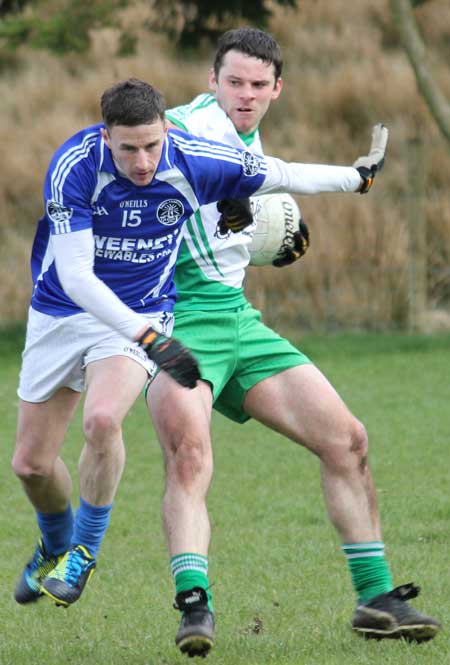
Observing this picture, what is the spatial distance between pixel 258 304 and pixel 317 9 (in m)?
13.2

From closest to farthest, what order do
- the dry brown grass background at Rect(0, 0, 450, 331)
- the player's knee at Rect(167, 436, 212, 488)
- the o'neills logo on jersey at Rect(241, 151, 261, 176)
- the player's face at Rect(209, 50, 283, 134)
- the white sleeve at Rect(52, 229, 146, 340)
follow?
the white sleeve at Rect(52, 229, 146, 340), the player's knee at Rect(167, 436, 212, 488), the o'neills logo on jersey at Rect(241, 151, 261, 176), the player's face at Rect(209, 50, 283, 134), the dry brown grass background at Rect(0, 0, 450, 331)

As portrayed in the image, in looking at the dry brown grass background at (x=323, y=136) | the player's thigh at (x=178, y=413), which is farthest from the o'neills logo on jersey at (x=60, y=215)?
the dry brown grass background at (x=323, y=136)

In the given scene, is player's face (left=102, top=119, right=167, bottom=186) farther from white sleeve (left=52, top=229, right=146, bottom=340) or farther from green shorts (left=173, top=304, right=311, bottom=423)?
green shorts (left=173, top=304, right=311, bottom=423)

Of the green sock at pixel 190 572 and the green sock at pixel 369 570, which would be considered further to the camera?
the green sock at pixel 369 570

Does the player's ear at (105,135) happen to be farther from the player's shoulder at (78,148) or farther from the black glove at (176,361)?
the black glove at (176,361)

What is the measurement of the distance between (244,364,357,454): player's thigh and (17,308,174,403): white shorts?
46 cm

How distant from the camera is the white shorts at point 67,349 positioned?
545cm

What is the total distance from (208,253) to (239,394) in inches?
23.2

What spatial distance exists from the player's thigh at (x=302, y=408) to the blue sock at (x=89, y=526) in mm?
740

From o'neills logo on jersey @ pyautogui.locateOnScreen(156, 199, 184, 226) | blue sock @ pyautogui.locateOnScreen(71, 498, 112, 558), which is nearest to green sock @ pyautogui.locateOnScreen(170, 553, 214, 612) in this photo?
blue sock @ pyautogui.locateOnScreen(71, 498, 112, 558)

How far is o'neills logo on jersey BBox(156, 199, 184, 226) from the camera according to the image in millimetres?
5277

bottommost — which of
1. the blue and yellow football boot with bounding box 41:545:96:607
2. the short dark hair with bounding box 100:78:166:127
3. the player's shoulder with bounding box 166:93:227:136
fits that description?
the blue and yellow football boot with bounding box 41:545:96:607

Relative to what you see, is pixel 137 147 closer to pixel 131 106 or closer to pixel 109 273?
pixel 131 106

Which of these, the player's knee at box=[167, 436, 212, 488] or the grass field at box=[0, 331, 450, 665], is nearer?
the player's knee at box=[167, 436, 212, 488]
